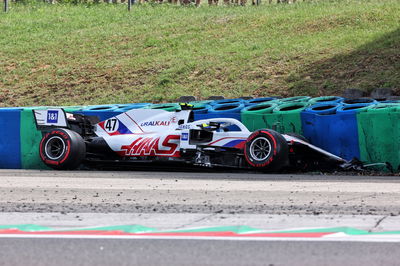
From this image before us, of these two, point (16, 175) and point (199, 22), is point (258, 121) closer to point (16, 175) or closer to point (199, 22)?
point (16, 175)

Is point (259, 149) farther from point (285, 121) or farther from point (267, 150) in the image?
point (285, 121)

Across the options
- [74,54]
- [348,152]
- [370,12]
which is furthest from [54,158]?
[370,12]

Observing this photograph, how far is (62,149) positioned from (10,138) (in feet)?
4.67

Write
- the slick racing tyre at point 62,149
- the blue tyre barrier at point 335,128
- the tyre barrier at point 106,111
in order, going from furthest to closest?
the tyre barrier at point 106,111 → the slick racing tyre at point 62,149 → the blue tyre barrier at point 335,128

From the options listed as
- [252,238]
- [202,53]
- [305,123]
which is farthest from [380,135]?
[202,53]

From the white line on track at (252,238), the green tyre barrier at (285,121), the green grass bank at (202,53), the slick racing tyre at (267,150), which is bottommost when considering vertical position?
the white line on track at (252,238)

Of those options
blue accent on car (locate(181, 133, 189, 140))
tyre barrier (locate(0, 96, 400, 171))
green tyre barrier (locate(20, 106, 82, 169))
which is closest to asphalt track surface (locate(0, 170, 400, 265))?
blue accent on car (locate(181, 133, 189, 140))

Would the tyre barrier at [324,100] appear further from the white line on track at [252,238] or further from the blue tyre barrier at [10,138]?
the white line on track at [252,238]

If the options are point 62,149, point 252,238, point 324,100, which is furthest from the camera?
point 324,100

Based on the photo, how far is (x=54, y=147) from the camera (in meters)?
13.6

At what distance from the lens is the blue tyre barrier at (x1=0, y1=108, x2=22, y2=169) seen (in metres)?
14.3

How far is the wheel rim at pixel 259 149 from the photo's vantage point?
12219 mm

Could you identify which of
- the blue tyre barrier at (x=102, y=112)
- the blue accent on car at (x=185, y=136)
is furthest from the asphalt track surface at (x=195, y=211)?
the blue tyre barrier at (x=102, y=112)

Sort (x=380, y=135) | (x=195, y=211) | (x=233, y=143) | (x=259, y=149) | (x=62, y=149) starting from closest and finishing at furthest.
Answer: (x=195, y=211), (x=380, y=135), (x=259, y=149), (x=233, y=143), (x=62, y=149)
